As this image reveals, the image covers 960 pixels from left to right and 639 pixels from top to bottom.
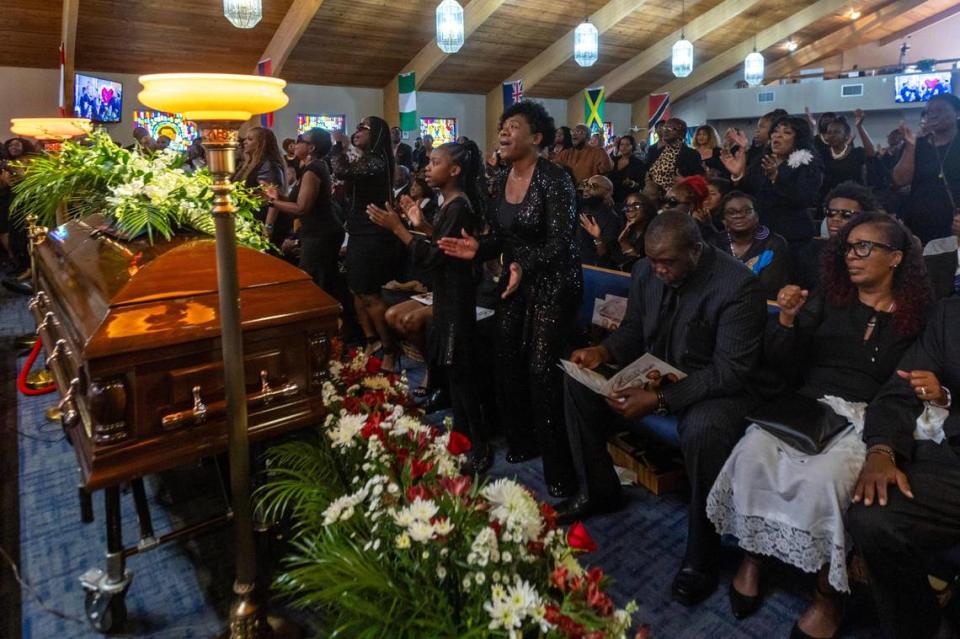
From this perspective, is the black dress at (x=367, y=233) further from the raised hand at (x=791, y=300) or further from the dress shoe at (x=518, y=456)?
the raised hand at (x=791, y=300)

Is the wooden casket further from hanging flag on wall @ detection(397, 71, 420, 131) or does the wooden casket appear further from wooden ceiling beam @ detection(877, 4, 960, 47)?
wooden ceiling beam @ detection(877, 4, 960, 47)

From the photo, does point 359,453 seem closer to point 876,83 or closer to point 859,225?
point 859,225

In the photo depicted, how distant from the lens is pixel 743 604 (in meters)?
2.05

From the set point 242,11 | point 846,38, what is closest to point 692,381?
point 242,11

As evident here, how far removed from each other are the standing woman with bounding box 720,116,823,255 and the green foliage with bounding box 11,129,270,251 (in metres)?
2.90

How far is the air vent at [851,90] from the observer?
39.5 ft

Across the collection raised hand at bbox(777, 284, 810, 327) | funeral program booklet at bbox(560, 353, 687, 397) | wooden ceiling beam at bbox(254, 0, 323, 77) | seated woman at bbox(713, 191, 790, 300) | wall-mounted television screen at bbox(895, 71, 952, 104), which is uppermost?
wooden ceiling beam at bbox(254, 0, 323, 77)

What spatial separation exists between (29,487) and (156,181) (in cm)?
154

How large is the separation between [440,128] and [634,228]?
10.4m

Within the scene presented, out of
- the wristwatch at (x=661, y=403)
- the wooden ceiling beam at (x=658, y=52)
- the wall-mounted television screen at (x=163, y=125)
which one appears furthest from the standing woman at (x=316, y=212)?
the wooden ceiling beam at (x=658, y=52)

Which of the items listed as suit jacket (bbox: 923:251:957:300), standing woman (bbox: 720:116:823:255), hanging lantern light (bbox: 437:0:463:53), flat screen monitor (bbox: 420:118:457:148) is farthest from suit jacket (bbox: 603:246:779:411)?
flat screen monitor (bbox: 420:118:457:148)

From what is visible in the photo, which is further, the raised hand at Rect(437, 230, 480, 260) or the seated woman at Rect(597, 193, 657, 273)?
the seated woman at Rect(597, 193, 657, 273)

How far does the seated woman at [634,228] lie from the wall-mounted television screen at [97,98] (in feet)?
27.0

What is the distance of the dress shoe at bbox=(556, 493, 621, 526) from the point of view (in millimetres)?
2602
